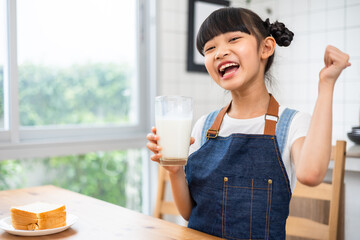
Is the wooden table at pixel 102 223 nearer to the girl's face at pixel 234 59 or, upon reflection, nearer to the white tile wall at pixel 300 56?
the girl's face at pixel 234 59

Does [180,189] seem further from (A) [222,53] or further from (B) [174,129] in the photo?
(A) [222,53]

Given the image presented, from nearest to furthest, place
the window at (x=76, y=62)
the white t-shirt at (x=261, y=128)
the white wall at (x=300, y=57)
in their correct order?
the white t-shirt at (x=261, y=128) < the window at (x=76, y=62) < the white wall at (x=300, y=57)

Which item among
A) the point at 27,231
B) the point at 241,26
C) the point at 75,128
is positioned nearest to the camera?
the point at 27,231

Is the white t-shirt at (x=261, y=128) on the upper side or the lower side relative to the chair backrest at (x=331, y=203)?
upper

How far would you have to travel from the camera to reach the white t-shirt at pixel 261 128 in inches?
43.3

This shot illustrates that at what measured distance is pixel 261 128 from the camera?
3.92 feet

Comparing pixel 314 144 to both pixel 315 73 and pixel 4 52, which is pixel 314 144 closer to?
pixel 4 52

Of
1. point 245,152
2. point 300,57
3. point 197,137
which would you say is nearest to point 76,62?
point 197,137

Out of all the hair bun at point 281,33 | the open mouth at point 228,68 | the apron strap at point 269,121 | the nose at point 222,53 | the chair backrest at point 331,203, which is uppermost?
the hair bun at point 281,33

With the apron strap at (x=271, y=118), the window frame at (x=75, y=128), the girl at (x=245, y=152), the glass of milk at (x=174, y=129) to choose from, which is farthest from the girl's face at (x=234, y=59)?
the window frame at (x=75, y=128)

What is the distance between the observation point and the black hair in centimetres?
115

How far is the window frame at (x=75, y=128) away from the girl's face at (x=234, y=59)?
53.1 inches

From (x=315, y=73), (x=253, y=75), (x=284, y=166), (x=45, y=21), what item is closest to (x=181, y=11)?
(x=45, y=21)

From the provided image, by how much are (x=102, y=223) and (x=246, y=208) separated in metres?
0.41
